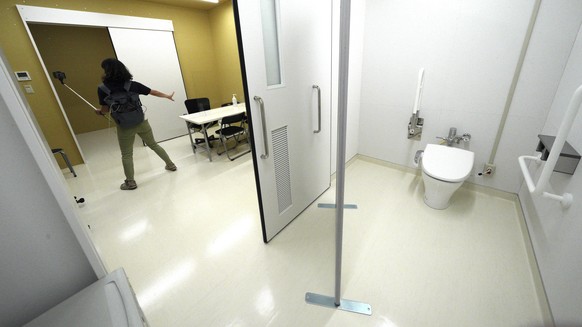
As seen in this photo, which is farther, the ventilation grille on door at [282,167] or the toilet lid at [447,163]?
the toilet lid at [447,163]

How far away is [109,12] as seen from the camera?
365 cm

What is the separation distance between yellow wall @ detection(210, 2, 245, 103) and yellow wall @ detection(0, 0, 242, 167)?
0.14 m

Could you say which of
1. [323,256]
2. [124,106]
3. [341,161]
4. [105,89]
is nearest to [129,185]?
[124,106]

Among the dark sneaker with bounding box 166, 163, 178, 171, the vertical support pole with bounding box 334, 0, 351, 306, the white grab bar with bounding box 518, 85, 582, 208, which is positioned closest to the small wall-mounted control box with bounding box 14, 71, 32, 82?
the dark sneaker with bounding box 166, 163, 178, 171

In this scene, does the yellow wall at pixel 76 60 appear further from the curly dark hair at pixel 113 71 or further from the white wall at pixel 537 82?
the white wall at pixel 537 82

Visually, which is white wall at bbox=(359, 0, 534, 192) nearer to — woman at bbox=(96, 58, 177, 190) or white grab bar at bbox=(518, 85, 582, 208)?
white grab bar at bbox=(518, 85, 582, 208)

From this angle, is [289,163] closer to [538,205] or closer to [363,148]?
[363,148]

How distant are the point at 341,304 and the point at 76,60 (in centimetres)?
722

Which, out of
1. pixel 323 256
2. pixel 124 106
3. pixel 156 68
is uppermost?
pixel 156 68

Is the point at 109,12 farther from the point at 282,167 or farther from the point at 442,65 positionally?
the point at 442,65

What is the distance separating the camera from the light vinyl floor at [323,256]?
52.7 inches

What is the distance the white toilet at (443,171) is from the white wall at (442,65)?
1.06ft

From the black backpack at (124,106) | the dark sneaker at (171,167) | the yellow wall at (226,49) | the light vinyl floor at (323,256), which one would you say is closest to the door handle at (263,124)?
the light vinyl floor at (323,256)

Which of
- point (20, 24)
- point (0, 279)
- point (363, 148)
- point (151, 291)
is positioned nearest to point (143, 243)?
point (151, 291)
